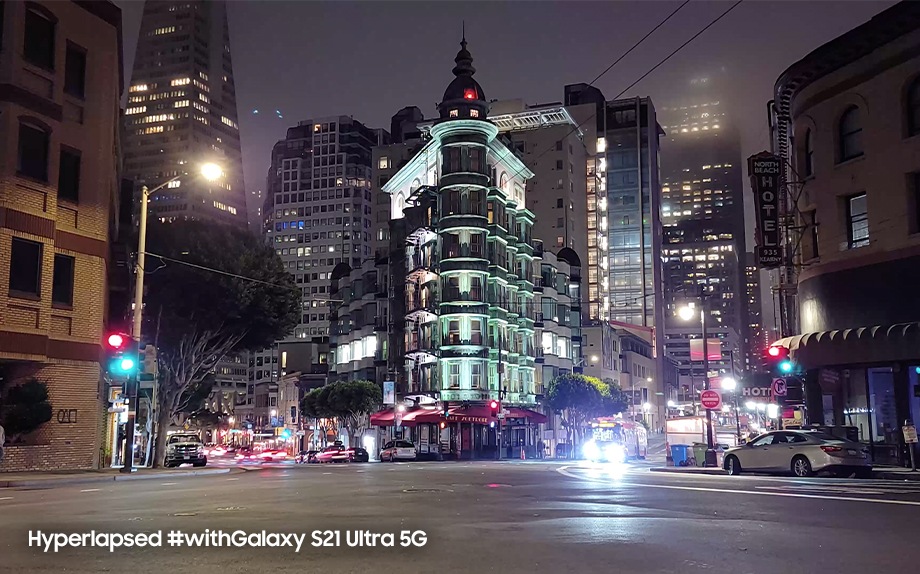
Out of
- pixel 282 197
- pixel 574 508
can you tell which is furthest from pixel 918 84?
pixel 282 197

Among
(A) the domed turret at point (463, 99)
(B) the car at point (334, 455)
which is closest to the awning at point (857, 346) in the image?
(B) the car at point (334, 455)

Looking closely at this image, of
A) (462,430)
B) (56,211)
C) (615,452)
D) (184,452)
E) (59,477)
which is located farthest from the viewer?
(462,430)

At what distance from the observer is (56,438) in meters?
30.0

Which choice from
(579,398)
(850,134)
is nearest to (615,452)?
(579,398)

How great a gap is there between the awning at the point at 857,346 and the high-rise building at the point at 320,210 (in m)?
140

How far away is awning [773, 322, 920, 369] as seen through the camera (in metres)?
27.0

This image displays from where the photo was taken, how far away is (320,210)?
595ft

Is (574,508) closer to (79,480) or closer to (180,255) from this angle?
(79,480)

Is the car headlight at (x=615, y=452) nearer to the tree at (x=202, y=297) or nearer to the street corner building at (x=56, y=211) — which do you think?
the tree at (x=202, y=297)

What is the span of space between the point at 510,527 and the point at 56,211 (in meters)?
25.0

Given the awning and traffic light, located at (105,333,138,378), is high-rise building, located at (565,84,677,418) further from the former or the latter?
traffic light, located at (105,333,138,378)

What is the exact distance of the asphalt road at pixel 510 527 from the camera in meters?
8.82

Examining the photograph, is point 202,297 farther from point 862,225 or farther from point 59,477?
point 862,225

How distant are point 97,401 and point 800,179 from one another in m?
29.6
